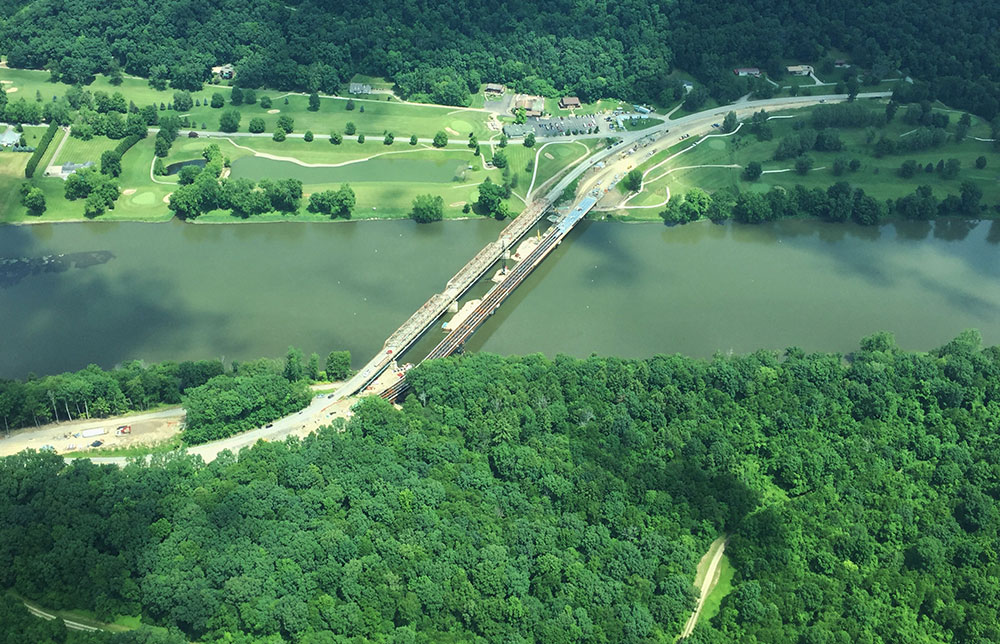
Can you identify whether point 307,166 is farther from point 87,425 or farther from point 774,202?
point 774,202

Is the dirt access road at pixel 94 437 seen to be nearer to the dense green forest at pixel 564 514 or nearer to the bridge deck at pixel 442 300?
the dense green forest at pixel 564 514

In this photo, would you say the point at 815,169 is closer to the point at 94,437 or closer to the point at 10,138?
the point at 94,437

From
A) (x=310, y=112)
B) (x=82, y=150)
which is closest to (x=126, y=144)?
(x=82, y=150)

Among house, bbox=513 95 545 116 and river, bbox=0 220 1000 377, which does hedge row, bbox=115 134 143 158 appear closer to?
river, bbox=0 220 1000 377

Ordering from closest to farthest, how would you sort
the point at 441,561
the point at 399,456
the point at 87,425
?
the point at 441,561 → the point at 399,456 → the point at 87,425

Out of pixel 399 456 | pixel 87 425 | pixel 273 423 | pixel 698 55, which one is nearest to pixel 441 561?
pixel 399 456
